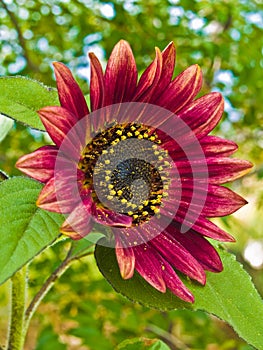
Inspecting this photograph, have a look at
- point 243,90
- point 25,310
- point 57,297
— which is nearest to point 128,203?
point 25,310

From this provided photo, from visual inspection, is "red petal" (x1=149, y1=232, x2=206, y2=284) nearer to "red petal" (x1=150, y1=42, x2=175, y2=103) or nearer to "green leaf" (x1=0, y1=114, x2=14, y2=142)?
"red petal" (x1=150, y1=42, x2=175, y2=103)

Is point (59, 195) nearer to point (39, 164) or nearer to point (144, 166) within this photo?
point (39, 164)

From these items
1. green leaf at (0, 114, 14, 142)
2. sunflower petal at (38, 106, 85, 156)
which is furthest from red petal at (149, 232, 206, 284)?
green leaf at (0, 114, 14, 142)

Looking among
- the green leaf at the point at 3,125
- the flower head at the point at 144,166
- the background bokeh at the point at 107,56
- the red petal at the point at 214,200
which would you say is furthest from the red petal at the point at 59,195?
the background bokeh at the point at 107,56

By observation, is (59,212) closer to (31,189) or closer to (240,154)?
(31,189)

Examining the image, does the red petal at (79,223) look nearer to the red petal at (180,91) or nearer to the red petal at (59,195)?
the red petal at (59,195)

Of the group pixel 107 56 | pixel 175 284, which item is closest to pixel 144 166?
pixel 175 284
